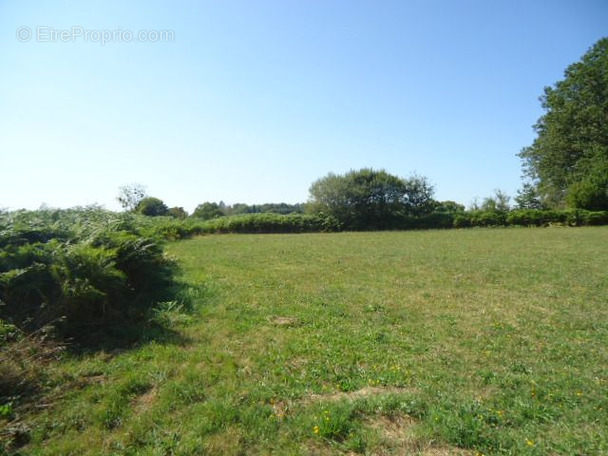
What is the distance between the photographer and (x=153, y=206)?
5169 centimetres

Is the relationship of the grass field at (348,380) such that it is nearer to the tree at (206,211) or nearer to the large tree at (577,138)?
the large tree at (577,138)

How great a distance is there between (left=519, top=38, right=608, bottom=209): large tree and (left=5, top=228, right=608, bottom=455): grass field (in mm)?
31529

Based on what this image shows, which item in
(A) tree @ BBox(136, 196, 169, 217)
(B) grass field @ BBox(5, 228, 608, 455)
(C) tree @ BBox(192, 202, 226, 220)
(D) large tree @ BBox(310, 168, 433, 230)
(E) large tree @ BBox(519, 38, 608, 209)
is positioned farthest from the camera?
(C) tree @ BBox(192, 202, 226, 220)

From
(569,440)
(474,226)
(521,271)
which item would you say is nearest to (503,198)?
(474,226)

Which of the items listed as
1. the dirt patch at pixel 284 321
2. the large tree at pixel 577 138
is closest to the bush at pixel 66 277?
the dirt patch at pixel 284 321

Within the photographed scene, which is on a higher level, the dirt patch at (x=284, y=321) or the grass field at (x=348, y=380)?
the dirt patch at (x=284, y=321)

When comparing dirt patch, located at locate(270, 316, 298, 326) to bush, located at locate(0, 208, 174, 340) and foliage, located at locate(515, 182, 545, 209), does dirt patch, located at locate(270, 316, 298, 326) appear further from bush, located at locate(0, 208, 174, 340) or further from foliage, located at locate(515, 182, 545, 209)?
foliage, located at locate(515, 182, 545, 209)

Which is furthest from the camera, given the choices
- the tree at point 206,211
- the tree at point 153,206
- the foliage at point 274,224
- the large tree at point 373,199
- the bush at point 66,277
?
the tree at point 206,211

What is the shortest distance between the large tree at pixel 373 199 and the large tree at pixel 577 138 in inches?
551

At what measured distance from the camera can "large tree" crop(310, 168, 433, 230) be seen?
3672 cm

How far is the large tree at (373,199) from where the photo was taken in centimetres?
Result: 3672

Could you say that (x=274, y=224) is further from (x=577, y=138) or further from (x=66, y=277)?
(x=577, y=138)

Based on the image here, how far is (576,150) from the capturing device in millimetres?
34719

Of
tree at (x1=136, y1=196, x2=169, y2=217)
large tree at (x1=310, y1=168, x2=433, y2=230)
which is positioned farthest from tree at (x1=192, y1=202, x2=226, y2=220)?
large tree at (x1=310, y1=168, x2=433, y2=230)
